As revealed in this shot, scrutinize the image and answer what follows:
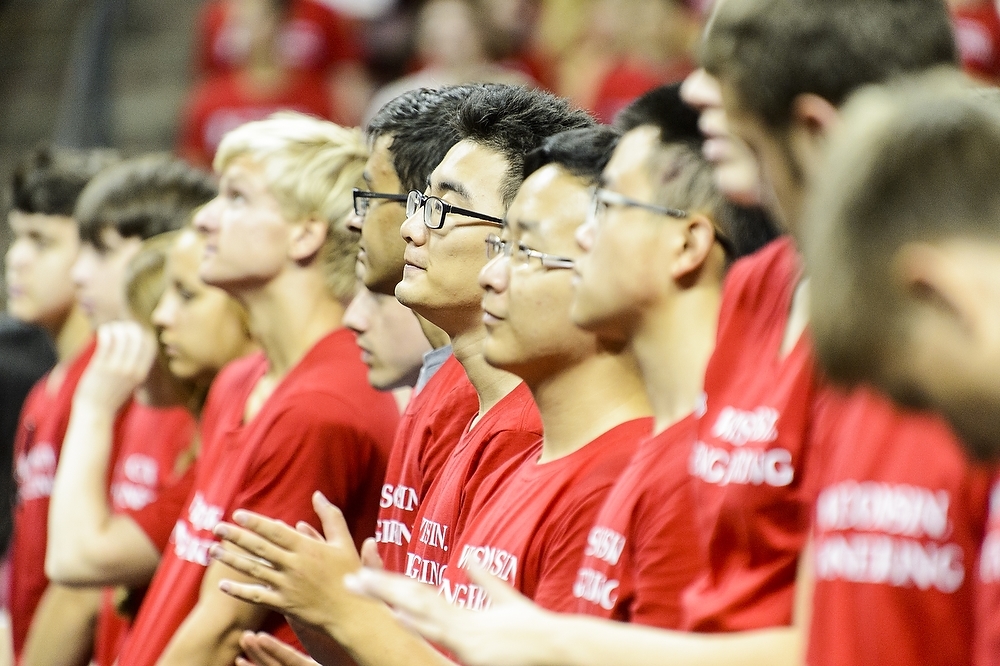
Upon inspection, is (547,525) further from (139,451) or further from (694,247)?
(139,451)

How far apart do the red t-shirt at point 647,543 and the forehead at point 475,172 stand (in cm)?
91

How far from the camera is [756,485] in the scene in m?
1.82

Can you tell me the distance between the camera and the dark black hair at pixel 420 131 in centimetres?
326

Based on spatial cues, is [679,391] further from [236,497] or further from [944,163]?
[236,497]

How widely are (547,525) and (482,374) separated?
632mm

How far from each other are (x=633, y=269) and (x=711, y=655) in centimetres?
71

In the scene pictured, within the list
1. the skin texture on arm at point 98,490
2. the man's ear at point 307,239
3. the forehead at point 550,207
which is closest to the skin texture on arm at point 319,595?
the forehead at point 550,207

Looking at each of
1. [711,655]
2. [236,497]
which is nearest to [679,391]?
[711,655]

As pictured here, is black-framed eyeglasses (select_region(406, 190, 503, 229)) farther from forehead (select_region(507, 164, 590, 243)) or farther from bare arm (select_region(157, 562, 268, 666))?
bare arm (select_region(157, 562, 268, 666))

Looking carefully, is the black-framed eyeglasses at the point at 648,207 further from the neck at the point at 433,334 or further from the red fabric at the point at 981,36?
the red fabric at the point at 981,36

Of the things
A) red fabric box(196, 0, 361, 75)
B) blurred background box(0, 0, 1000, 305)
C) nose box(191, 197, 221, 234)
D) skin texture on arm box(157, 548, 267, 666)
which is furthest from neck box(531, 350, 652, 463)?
red fabric box(196, 0, 361, 75)

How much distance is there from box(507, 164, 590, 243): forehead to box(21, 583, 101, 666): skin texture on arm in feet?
8.92

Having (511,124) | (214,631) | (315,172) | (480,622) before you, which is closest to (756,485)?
(480,622)

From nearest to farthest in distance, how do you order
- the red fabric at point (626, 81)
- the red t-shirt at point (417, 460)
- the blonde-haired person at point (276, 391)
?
1. the red t-shirt at point (417, 460)
2. the blonde-haired person at point (276, 391)
3. the red fabric at point (626, 81)
